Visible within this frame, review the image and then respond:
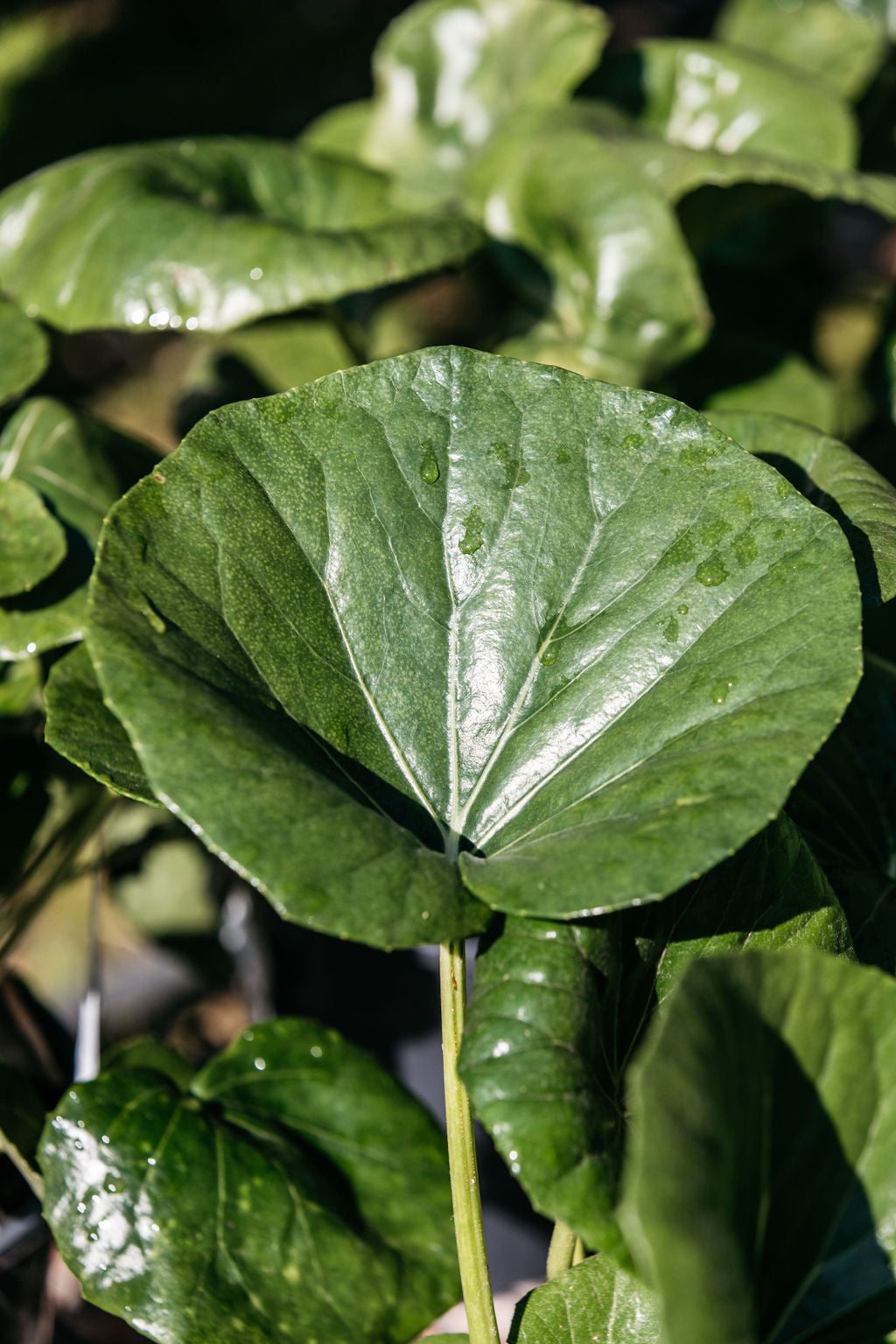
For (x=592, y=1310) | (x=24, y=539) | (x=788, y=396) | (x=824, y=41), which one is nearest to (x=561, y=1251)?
(x=592, y=1310)

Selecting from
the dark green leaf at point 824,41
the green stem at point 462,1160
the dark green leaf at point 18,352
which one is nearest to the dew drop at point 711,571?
the green stem at point 462,1160

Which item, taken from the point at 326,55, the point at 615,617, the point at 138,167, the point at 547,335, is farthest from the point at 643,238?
the point at 326,55

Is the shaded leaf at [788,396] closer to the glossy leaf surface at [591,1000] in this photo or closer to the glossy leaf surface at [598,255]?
the glossy leaf surface at [598,255]

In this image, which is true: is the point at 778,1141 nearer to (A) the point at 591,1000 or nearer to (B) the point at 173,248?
(A) the point at 591,1000

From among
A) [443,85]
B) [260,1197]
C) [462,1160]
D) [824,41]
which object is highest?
[443,85]

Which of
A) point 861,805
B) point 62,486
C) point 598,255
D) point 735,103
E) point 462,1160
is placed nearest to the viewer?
point 462,1160

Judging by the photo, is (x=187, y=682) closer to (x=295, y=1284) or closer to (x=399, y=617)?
(x=399, y=617)
